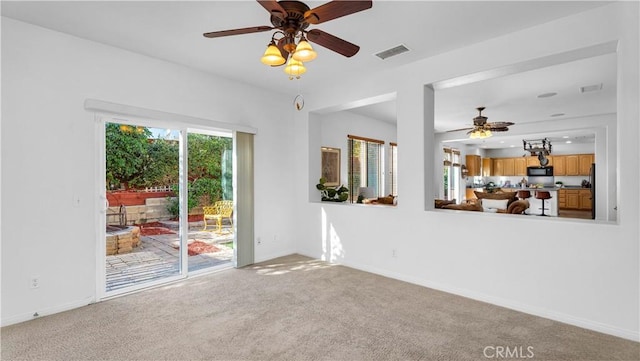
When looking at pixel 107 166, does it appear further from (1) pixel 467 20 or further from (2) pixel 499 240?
(2) pixel 499 240

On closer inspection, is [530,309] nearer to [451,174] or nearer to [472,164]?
[451,174]

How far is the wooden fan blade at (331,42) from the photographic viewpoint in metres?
2.32

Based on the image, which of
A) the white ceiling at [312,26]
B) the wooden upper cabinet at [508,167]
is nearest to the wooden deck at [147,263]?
the white ceiling at [312,26]

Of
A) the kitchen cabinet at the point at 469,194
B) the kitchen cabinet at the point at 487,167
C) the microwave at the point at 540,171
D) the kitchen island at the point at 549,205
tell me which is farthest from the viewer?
the kitchen cabinet at the point at 487,167

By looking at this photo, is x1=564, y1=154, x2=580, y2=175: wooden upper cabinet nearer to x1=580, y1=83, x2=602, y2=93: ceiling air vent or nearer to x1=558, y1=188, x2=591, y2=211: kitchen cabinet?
x1=558, y1=188, x2=591, y2=211: kitchen cabinet

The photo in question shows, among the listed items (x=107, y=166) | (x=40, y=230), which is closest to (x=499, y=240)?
(x=107, y=166)

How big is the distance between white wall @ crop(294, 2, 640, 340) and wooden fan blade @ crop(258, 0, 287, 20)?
2298 millimetres

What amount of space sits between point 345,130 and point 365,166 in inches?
48.8

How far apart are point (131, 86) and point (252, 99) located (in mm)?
1734

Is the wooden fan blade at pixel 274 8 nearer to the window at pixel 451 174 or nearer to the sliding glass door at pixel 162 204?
the sliding glass door at pixel 162 204

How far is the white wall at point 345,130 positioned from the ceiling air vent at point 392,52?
1.98 metres

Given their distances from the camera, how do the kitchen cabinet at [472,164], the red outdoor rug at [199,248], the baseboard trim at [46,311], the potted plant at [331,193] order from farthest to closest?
the kitchen cabinet at [472,164] < the potted plant at [331,193] < the red outdoor rug at [199,248] < the baseboard trim at [46,311]

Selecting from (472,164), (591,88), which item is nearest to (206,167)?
(591,88)
